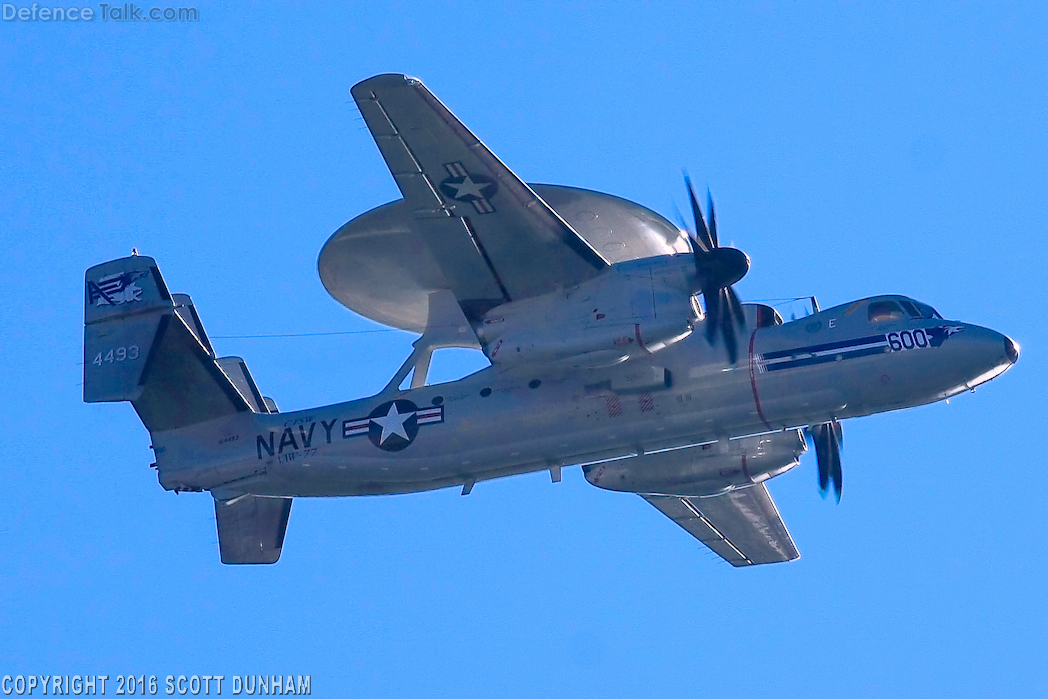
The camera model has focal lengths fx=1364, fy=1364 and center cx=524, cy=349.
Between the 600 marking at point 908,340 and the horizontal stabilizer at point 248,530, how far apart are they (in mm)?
12218

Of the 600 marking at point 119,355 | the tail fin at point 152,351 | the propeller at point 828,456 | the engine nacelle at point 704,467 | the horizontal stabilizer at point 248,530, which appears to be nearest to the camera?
the 600 marking at point 119,355

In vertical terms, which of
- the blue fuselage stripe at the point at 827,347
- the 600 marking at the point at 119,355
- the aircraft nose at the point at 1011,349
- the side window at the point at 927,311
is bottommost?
the aircraft nose at the point at 1011,349

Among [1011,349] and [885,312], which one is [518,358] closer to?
[885,312]

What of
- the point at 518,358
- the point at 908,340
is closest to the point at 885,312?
the point at 908,340

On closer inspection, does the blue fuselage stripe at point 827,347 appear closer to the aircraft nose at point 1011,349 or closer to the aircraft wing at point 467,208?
the aircraft nose at point 1011,349

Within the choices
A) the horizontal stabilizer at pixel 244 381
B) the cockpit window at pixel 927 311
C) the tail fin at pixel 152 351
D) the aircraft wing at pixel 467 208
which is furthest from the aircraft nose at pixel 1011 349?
the horizontal stabilizer at pixel 244 381

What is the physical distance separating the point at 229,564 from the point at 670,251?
10.6 m

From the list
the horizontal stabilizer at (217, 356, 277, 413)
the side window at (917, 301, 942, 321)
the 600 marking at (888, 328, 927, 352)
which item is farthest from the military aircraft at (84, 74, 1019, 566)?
the horizontal stabilizer at (217, 356, 277, 413)

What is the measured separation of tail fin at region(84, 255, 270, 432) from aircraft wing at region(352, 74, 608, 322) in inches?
207

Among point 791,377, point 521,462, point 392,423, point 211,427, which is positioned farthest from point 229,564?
point 791,377

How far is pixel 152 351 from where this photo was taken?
975 inches

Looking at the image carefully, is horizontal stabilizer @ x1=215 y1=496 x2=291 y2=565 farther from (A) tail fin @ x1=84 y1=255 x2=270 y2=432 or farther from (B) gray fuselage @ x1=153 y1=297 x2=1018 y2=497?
(A) tail fin @ x1=84 y1=255 x2=270 y2=432

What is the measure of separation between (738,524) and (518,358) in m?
9.04

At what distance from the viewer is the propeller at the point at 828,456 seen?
85.3ft
